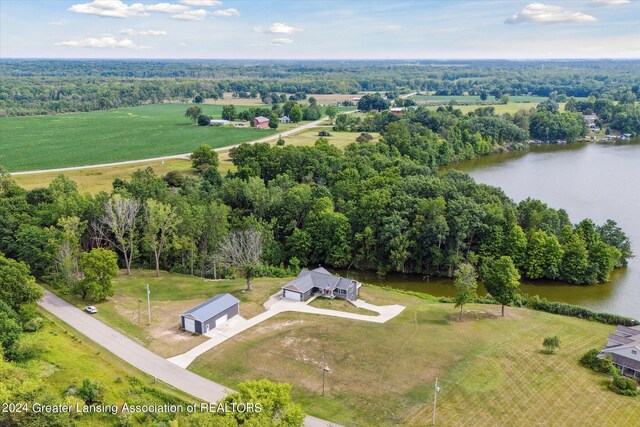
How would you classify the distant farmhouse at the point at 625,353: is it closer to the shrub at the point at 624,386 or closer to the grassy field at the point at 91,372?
the shrub at the point at 624,386

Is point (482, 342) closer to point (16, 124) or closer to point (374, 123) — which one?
point (374, 123)

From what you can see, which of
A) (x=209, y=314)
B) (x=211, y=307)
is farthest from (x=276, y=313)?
(x=209, y=314)

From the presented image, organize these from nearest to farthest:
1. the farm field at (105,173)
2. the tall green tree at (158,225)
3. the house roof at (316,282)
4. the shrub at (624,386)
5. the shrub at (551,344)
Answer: the shrub at (624,386) < the shrub at (551,344) < the house roof at (316,282) < the tall green tree at (158,225) < the farm field at (105,173)

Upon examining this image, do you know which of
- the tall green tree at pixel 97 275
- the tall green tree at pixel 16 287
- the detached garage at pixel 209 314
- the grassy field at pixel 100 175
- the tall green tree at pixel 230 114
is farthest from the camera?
the tall green tree at pixel 230 114

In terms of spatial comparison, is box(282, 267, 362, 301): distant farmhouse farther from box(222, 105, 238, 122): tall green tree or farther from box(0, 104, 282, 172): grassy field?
box(222, 105, 238, 122): tall green tree

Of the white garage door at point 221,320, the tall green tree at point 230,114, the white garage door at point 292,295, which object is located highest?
the tall green tree at point 230,114

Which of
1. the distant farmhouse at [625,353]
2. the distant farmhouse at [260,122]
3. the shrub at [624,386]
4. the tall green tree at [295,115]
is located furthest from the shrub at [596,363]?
the tall green tree at [295,115]

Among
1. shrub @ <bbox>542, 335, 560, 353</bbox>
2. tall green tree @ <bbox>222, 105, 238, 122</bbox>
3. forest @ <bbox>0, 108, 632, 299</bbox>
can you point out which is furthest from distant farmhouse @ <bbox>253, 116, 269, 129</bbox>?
shrub @ <bbox>542, 335, 560, 353</bbox>

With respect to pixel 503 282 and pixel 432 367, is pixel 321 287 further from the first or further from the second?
pixel 503 282
